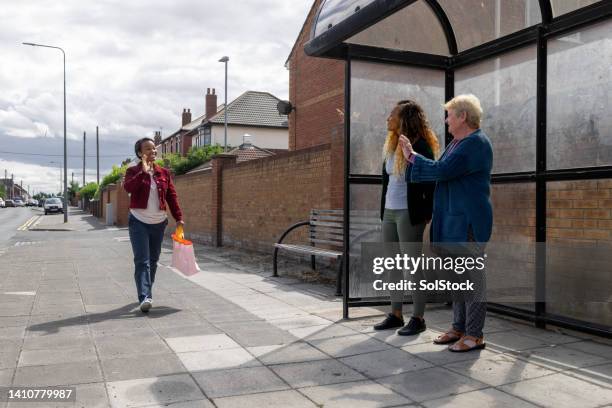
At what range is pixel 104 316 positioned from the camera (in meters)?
5.32

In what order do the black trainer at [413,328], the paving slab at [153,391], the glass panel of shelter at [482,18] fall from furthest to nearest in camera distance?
1. the glass panel of shelter at [482,18]
2. the black trainer at [413,328]
3. the paving slab at [153,391]

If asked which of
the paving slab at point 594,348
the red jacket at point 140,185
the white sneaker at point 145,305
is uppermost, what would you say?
the red jacket at point 140,185

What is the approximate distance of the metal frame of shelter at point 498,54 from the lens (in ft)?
14.2

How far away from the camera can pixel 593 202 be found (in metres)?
4.54

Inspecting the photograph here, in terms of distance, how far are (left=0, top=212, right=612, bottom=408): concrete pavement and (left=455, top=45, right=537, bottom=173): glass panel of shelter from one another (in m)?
1.53

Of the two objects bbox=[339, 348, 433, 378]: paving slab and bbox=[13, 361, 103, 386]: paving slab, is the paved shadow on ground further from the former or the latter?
bbox=[339, 348, 433, 378]: paving slab

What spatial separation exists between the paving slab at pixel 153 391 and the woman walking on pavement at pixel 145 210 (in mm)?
2112

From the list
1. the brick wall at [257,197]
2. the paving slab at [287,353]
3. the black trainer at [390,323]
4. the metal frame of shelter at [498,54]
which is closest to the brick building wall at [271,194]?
the brick wall at [257,197]

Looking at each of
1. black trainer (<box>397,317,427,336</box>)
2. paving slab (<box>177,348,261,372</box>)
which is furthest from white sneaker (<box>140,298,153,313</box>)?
black trainer (<box>397,317,427,336</box>)

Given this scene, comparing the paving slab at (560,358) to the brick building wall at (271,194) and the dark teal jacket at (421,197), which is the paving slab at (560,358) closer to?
the dark teal jacket at (421,197)

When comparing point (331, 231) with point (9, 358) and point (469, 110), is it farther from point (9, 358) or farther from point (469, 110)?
point (9, 358)

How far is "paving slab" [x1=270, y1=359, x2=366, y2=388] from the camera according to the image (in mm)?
3418

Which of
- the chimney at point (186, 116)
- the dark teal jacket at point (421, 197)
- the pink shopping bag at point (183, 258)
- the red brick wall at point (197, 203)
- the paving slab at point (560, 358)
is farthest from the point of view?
the chimney at point (186, 116)

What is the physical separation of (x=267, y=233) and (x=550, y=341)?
7.28 metres
